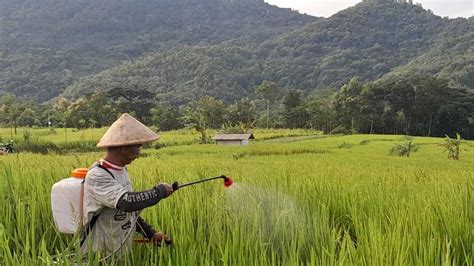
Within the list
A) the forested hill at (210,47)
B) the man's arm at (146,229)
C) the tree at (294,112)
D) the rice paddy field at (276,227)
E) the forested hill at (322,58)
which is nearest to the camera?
the rice paddy field at (276,227)

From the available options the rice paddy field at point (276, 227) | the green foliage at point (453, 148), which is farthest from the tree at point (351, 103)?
the rice paddy field at point (276, 227)

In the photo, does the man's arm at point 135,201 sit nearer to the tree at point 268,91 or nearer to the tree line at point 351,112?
the tree line at point 351,112

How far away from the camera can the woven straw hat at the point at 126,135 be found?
239cm

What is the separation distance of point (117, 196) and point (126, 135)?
317 mm

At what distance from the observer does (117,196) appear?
7.41ft

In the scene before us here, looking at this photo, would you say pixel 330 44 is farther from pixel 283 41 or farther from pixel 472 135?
pixel 472 135

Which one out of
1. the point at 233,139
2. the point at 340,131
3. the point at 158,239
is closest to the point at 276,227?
the point at 158,239

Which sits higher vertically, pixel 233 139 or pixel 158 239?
pixel 158 239

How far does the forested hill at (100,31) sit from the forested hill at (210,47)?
12.3 inches

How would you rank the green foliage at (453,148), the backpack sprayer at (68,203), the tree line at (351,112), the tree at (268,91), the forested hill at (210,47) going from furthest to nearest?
1. the forested hill at (210,47)
2. the tree at (268,91)
3. the tree line at (351,112)
4. the green foliage at (453,148)
5. the backpack sprayer at (68,203)

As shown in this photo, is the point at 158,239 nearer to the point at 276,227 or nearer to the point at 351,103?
the point at 276,227

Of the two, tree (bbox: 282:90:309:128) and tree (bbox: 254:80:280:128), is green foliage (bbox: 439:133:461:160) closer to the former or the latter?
tree (bbox: 282:90:309:128)

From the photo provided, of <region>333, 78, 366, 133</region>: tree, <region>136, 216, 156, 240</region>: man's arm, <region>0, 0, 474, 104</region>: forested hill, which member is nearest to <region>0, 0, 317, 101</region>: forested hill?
<region>0, 0, 474, 104</region>: forested hill

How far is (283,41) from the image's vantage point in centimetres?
11600
